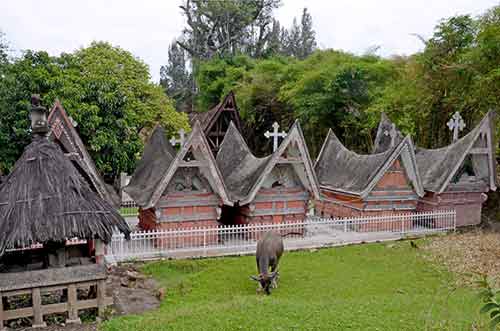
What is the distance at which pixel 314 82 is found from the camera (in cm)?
3212

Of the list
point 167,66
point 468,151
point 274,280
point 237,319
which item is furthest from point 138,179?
point 167,66

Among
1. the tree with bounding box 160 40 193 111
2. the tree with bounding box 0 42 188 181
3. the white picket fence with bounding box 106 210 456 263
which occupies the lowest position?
the white picket fence with bounding box 106 210 456 263

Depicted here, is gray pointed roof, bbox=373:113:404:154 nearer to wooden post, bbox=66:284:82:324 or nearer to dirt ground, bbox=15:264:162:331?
dirt ground, bbox=15:264:162:331

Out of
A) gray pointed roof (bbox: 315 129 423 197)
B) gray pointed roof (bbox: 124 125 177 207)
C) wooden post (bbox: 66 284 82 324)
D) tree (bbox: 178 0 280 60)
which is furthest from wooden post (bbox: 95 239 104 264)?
tree (bbox: 178 0 280 60)

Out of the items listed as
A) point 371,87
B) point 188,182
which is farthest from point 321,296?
point 371,87

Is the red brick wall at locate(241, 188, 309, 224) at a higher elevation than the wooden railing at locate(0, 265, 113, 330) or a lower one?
higher

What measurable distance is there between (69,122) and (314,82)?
22664mm

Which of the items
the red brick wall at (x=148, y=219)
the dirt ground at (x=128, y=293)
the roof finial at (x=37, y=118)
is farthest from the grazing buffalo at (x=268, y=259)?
the roof finial at (x=37, y=118)

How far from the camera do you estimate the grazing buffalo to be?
1148 cm

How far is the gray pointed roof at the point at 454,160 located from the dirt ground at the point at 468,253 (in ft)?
8.19

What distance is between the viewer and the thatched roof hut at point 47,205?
8.76m

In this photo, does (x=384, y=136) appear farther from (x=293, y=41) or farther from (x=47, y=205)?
(x=293, y=41)

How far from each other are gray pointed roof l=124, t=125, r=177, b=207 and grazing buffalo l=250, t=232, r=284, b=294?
18.4 feet

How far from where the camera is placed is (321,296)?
1124cm
